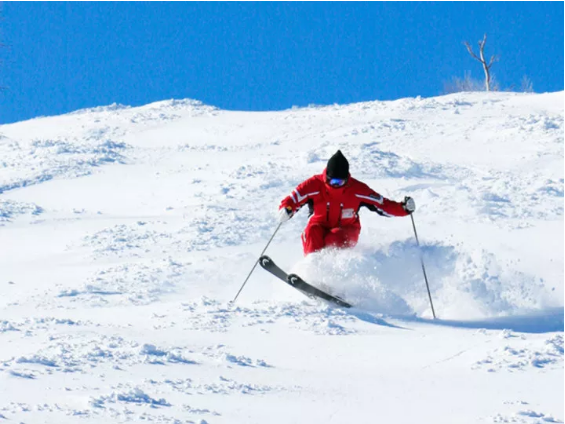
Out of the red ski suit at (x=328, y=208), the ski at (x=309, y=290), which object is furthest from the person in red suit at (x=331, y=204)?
the ski at (x=309, y=290)

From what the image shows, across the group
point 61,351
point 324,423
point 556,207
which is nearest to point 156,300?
point 61,351

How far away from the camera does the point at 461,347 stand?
621 cm

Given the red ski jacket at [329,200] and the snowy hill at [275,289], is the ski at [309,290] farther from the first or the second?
the red ski jacket at [329,200]

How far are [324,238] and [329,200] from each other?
0.39 meters

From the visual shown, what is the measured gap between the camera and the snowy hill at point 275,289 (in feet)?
15.9

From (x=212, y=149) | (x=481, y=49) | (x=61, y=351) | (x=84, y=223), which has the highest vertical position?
(x=481, y=49)

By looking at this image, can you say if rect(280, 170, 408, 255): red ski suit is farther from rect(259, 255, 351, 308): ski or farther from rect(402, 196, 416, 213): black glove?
rect(259, 255, 351, 308): ski

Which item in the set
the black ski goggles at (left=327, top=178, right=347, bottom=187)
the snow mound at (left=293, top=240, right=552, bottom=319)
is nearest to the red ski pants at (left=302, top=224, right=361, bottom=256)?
the snow mound at (left=293, top=240, right=552, bottom=319)

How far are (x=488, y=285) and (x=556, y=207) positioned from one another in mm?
5530

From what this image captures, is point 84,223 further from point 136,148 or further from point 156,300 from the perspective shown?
point 136,148

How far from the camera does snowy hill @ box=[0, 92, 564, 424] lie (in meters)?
4.84

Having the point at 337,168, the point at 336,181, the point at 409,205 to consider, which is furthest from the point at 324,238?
the point at 409,205

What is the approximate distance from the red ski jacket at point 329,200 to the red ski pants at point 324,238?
10 centimetres

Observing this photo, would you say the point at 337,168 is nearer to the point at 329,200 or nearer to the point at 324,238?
the point at 329,200
